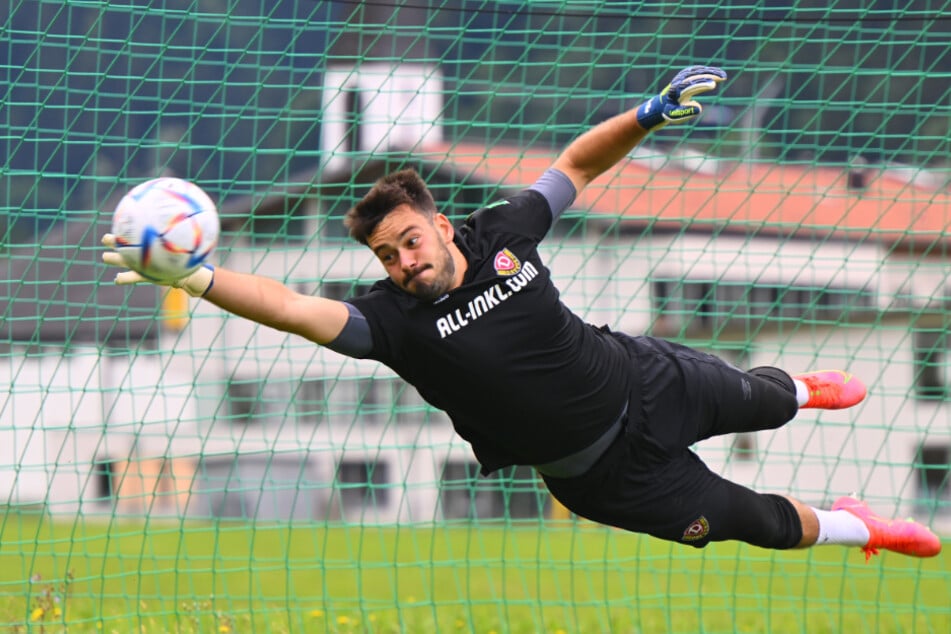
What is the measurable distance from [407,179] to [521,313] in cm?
64

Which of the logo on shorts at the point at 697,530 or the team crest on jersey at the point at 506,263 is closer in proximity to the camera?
the team crest on jersey at the point at 506,263

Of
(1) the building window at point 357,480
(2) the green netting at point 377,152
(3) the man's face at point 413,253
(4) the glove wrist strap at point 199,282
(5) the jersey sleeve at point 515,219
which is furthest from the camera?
(1) the building window at point 357,480

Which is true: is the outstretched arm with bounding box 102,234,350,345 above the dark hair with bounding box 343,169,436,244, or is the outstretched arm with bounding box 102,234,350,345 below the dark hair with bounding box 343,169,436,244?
below

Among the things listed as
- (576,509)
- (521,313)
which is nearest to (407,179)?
(521,313)

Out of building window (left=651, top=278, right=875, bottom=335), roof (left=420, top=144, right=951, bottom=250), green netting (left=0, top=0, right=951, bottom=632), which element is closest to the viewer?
green netting (left=0, top=0, right=951, bottom=632)

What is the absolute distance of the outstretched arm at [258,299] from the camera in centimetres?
384

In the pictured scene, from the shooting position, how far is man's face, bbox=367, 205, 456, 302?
4.36m

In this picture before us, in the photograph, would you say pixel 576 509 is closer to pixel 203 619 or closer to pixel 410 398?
pixel 203 619

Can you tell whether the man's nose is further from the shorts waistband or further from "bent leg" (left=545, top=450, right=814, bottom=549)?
"bent leg" (left=545, top=450, right=814, bottom=549)

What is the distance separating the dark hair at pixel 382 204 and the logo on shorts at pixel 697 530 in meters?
1.62

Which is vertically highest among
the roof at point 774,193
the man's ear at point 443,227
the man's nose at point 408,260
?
the roof at point 774,193

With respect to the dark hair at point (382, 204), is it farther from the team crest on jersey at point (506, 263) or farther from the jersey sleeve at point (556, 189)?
the jersey sleeve at point (556, 189)

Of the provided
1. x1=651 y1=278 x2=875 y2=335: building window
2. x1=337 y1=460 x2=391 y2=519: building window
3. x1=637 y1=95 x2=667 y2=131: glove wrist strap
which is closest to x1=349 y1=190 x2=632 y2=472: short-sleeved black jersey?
x1=637 y1=95 x2=667 y2=131: glove wrist strap

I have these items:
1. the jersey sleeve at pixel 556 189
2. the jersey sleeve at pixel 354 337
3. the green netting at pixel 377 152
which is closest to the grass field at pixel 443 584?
the green netting at pixel 377 152
